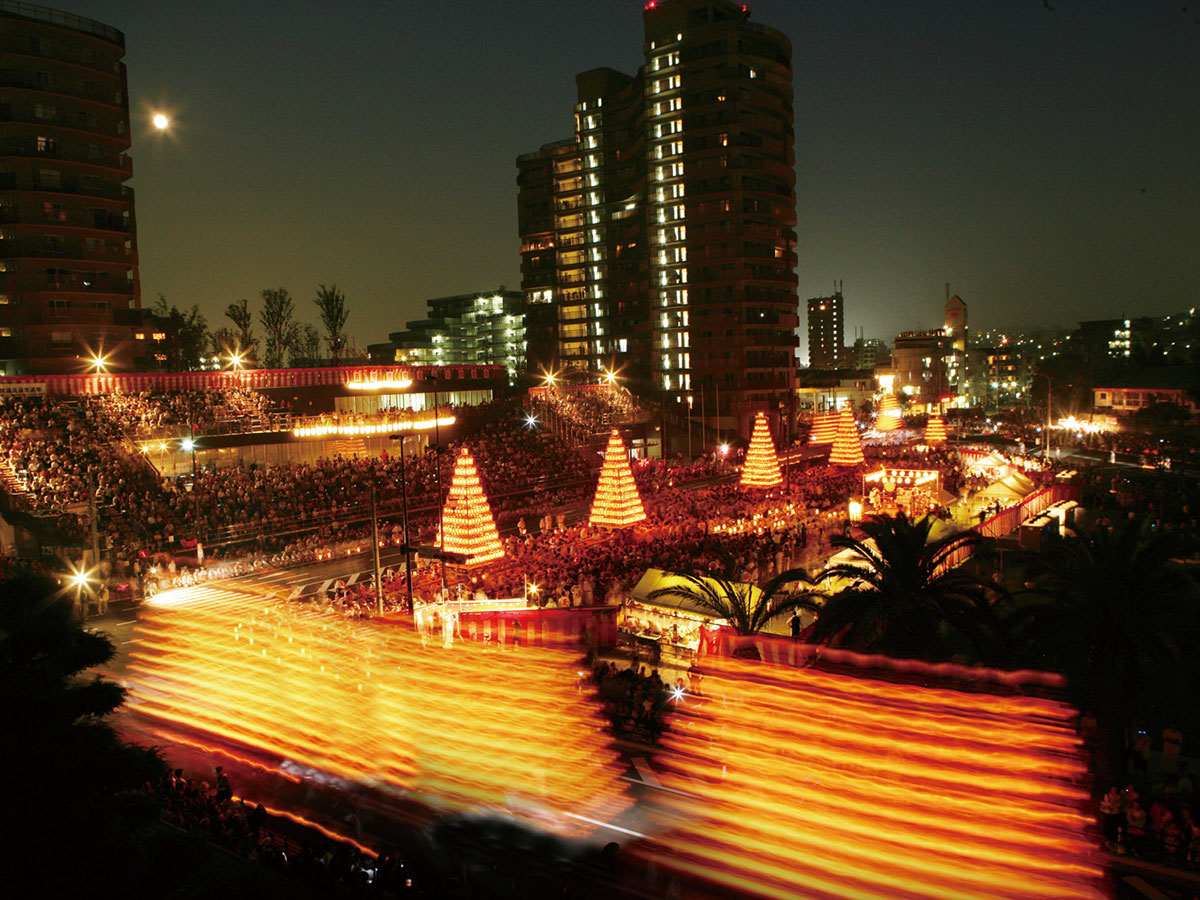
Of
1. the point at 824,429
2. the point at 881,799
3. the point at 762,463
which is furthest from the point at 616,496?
the point at 824,429

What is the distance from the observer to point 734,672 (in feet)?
43.8

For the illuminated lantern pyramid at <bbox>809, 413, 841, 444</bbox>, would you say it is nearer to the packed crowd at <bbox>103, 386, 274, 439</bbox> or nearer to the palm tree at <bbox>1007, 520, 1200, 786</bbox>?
the packed crowd at <bbox>103, 386, 274, 439</bbox>

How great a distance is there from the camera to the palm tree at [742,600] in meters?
14.8

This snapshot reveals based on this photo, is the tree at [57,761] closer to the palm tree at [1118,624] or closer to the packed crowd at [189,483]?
the palm tree at [1118,624]

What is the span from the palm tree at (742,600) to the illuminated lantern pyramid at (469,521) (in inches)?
312

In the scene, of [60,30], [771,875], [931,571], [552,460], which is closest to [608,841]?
[771,875]

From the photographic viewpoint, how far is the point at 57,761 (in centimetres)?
573

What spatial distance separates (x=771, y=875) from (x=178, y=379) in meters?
34.8

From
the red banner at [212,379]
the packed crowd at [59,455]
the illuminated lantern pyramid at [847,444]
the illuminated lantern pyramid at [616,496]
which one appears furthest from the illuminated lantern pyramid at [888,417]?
the packed crowd at [59,455]

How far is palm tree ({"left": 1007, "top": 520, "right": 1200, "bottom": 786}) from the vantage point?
37.1 feet

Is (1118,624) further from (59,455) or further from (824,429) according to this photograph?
(824,429)

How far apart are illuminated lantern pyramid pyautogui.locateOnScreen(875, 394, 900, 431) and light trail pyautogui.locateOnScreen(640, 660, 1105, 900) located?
61.4m

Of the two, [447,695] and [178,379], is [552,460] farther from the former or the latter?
[447,695]

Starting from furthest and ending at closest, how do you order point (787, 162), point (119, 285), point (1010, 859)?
point (787, 162) → point (119, 285) → point (1010, 859)
